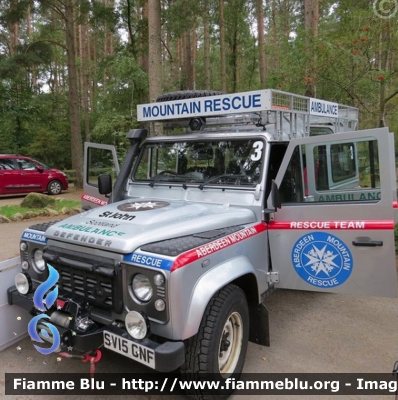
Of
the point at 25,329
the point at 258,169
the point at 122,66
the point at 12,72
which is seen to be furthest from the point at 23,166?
the point at 258,169

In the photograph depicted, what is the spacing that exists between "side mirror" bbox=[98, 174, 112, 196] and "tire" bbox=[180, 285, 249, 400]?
2145 millimetres

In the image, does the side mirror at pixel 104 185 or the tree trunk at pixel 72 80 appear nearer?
the side mirror at pixel 104 185

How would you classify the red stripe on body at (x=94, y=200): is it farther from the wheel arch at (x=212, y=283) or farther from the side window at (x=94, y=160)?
the wheel arch at (x=212, y=283)

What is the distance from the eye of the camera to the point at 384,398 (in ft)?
9.51

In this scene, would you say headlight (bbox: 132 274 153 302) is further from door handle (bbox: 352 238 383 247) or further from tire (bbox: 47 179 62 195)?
tire (bbox: 47 179 62 195)

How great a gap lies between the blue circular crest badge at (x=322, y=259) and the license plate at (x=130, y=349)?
1.64 m

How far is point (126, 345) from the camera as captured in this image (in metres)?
2.37

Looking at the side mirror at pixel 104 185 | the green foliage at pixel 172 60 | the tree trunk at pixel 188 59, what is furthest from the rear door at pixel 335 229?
the tree trunk at pixel 188 59

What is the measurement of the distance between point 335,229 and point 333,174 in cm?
A: 110

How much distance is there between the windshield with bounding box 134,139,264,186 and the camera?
3.65 metres

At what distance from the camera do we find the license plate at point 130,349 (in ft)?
7.44

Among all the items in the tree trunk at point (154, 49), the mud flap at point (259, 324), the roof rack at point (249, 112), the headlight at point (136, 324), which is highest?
the tree trunk at point (154, 49)

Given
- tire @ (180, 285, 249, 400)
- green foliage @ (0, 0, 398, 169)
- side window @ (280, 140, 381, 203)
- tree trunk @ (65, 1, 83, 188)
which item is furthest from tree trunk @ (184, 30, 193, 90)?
tire @ (180, 285, 249, 400)

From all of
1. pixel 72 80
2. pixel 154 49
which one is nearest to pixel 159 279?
pixel 154 49
